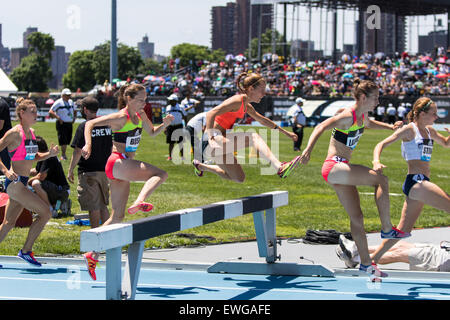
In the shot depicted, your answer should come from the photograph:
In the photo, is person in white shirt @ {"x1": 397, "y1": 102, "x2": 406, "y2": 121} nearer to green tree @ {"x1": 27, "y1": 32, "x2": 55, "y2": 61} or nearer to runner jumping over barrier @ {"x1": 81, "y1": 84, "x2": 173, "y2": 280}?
runner jumping over barrier @ {"x1": 81, "y1": 84, "x2": 173, "y2": 280}

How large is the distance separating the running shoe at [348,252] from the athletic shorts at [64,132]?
1561cm

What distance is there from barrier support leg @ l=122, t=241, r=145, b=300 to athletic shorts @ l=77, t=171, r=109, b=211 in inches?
140

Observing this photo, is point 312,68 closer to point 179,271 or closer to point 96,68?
point 179,271

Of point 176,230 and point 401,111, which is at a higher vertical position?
point 401,111

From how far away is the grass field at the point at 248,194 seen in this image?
1080 centimetres

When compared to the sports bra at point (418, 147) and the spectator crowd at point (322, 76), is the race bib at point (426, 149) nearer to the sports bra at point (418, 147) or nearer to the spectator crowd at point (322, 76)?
the sports bra at point (418, 147)

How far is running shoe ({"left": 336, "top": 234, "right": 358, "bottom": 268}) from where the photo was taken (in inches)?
341

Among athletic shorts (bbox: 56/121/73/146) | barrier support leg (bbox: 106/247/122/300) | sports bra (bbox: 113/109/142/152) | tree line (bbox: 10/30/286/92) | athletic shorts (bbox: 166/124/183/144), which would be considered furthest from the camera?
tree line (bbox: 10/30/286/92)

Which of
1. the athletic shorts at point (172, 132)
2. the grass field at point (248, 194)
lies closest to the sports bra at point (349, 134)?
the grass field at point (248, 194)

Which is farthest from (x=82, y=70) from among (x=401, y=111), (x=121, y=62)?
(x=401, y=111)

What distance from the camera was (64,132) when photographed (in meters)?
23.1

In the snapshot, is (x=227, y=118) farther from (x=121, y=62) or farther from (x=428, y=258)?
(x=121, y=62)

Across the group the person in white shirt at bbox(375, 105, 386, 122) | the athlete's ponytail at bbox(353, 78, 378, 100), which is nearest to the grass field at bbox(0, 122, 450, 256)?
the athlete's ponytail at bbox(353, 78, 378, 100)

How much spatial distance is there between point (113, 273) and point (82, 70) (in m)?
145
